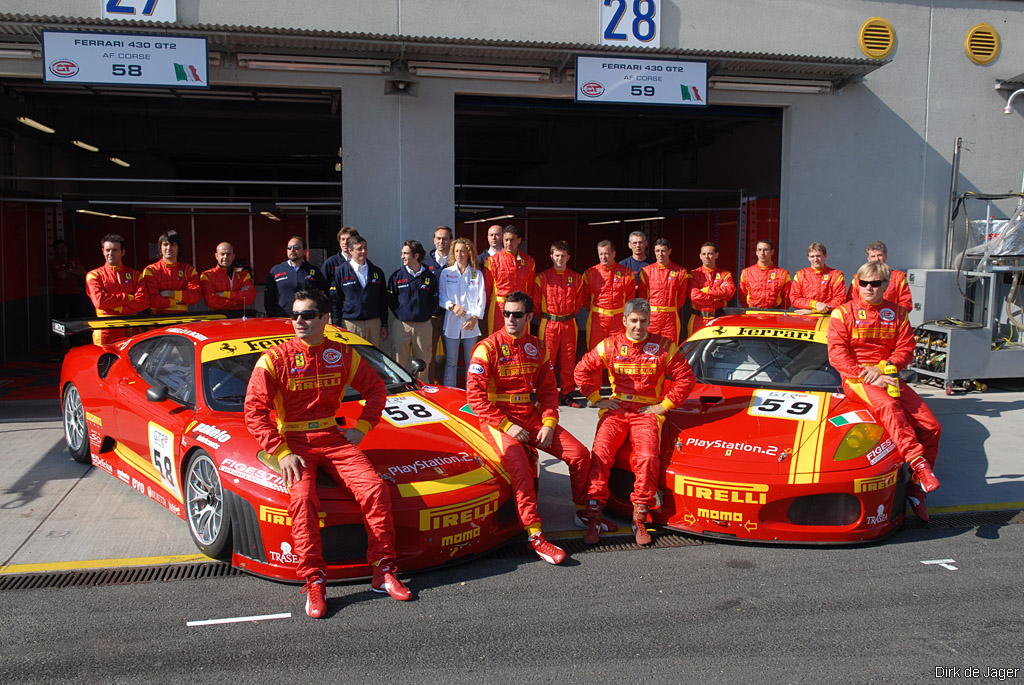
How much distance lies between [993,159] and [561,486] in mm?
8990

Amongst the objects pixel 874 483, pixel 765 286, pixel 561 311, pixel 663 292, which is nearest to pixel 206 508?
pixel 874 483

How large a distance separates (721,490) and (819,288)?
4920mm

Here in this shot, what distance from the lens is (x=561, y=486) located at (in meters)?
6.35

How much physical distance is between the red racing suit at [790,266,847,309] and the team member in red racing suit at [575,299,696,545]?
411 cm

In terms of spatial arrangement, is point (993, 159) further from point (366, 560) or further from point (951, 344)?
point (366, 560)

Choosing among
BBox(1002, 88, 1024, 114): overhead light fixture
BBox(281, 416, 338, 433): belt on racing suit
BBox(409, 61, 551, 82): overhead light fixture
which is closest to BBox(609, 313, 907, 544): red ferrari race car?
BBox(281, 416, 338, 433): belt on racing suit

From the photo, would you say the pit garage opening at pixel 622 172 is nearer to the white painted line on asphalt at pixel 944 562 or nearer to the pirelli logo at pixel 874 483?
the pirelli logo at pixel 874 483

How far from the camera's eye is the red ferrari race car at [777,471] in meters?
4.85

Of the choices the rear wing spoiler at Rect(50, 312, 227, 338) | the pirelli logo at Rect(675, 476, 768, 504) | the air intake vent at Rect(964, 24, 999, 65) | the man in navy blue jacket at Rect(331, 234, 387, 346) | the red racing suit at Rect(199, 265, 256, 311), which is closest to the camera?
the pirelli logo at Rect(675, 476, 768, 504)

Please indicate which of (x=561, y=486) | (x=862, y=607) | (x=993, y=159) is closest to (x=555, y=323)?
(x=561, y=486)

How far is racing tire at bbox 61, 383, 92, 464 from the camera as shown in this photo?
6418mm

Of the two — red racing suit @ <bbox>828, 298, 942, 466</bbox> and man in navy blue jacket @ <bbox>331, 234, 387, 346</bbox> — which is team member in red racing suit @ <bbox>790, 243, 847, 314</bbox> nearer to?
red racing suit @ <bbox>828, 298, 942, 466</bbox>

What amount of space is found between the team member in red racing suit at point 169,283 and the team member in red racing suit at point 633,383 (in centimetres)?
493

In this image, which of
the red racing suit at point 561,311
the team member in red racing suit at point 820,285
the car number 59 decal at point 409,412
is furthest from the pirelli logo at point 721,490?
the team member in red racing suit at point 820,285
